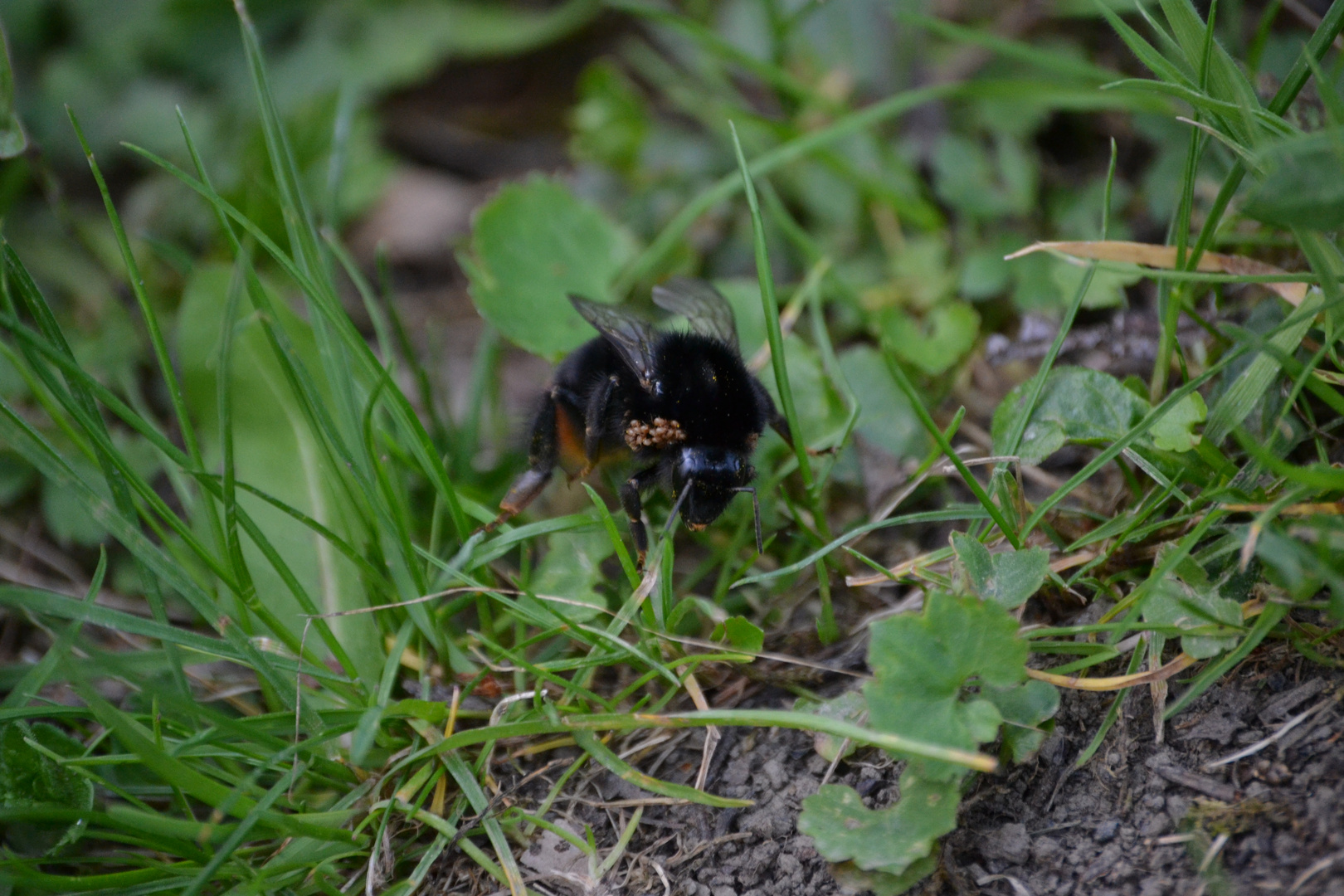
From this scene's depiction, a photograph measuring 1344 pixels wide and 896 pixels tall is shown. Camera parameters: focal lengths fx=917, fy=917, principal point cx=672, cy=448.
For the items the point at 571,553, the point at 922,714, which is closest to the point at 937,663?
the point at 922,714

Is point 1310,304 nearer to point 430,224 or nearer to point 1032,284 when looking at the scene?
point 1032,284

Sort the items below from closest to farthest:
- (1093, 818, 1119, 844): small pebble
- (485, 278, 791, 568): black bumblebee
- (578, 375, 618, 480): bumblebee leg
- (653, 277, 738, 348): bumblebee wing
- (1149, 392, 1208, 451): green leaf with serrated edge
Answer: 1. (1093, 818, 1119, 844): small pebble
2. (1149, 392, 1208, 451): green leaf with serrated edge
3. (485, 278, 791, 568): black bumblebee
4. (578, 375, 618, 480): bumblebee leg
5. (653, 277, 738, 348): bumblebee wing

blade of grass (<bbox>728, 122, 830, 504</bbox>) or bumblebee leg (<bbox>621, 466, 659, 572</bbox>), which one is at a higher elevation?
blade of grass (<bbox>728, 122, 830, 504</bbox>)

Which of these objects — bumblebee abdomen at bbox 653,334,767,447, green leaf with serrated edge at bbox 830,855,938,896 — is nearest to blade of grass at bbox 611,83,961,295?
bumblebee abdomen at bbox 653,334,767,447

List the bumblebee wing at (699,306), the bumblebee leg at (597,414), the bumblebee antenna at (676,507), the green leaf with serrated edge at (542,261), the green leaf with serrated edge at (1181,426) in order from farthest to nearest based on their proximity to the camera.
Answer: the green leaf with serrated edge at (542,261) < the bumblebee wing at (699,306) < the bumblebee leg at (597,414) < the bumblebee antenna at (676,507) < the green leaf with serrated edge at (1181,426)

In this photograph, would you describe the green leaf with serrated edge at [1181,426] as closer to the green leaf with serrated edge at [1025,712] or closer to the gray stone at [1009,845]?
the green leaf with serrated edge at [1025,712]

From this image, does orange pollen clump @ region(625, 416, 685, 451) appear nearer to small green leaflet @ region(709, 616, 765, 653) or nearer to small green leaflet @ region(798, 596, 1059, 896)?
small green leaflet @ region(709, 616, 765, 653)

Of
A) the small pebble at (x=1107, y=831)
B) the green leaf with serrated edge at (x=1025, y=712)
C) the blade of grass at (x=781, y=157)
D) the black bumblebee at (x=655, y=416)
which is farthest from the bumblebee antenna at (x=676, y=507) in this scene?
the blade of grass at (x=781, y=157)
